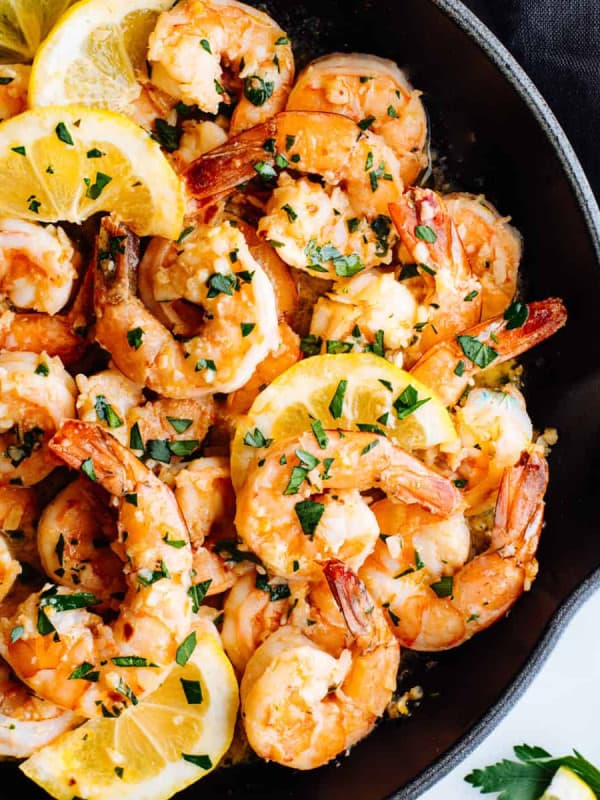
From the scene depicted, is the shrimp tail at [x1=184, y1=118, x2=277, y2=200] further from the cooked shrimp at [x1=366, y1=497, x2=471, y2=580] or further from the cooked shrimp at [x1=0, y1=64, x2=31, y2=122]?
the cooked shrimp at [x1=366, y1=497, x2=471, y2=580]

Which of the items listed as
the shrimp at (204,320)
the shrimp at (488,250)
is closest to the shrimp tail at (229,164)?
the shrimp at (204,320)

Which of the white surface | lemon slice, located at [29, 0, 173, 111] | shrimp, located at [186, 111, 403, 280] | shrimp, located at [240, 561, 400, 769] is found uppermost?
lemon slice, located at [29, 0, 173, 111]

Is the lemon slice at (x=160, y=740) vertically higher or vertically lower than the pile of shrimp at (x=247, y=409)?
lower

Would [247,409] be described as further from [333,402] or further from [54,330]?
[54,330]

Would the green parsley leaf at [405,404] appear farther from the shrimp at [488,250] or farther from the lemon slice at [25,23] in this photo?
the lemon slice at [25,23]

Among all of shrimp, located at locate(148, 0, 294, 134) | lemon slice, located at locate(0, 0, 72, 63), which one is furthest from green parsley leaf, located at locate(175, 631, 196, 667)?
lemon slice, located at locate(0, 0, 72, 63)
